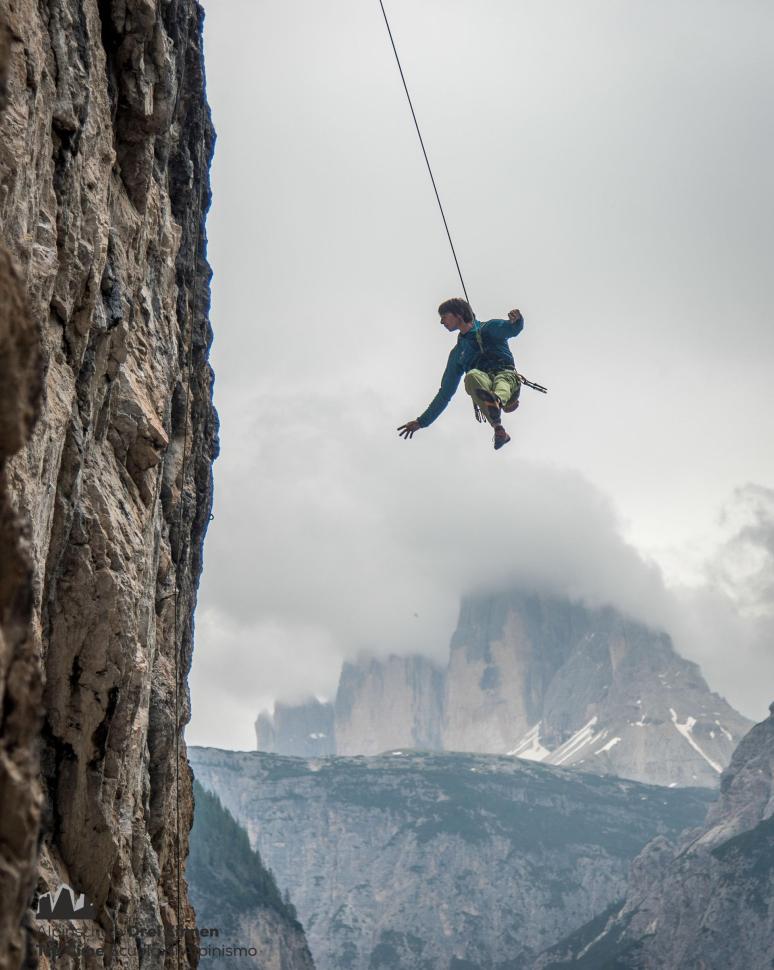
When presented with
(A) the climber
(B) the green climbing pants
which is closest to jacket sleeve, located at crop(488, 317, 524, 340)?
(A) the climber

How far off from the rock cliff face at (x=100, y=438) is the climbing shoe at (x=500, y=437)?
421cm

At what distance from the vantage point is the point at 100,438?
12539 mm

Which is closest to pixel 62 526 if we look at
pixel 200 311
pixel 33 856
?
pixel 33 856

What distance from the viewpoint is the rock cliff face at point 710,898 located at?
449ft

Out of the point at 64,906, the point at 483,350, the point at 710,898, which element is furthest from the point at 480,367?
the point at 710,898

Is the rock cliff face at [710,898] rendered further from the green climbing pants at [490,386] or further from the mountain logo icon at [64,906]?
the mountain logo icon at [64,906]

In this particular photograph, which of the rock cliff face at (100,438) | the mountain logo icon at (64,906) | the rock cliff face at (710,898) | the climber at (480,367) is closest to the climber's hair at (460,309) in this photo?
the climber at (480,367)

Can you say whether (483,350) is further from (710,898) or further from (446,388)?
(710,898)

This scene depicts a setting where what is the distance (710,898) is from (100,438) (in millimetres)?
146481

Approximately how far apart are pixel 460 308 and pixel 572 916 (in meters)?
197

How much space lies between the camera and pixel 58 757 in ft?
40.3

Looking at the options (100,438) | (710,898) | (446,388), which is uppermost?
(446,388)

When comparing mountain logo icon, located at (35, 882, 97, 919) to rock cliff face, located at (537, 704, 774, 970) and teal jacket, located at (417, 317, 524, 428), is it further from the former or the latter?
rock cliff face, located at (537, 704, 774, 970)

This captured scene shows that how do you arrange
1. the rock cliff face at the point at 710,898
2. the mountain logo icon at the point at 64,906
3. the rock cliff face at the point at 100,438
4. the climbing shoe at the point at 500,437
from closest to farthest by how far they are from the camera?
the rock cliff face at the point at 100,438 → the mountain logo icon at the point at 64,906 → the climbing shoe at the point at 500,437 → the rock cliff face at the point at 710,898
